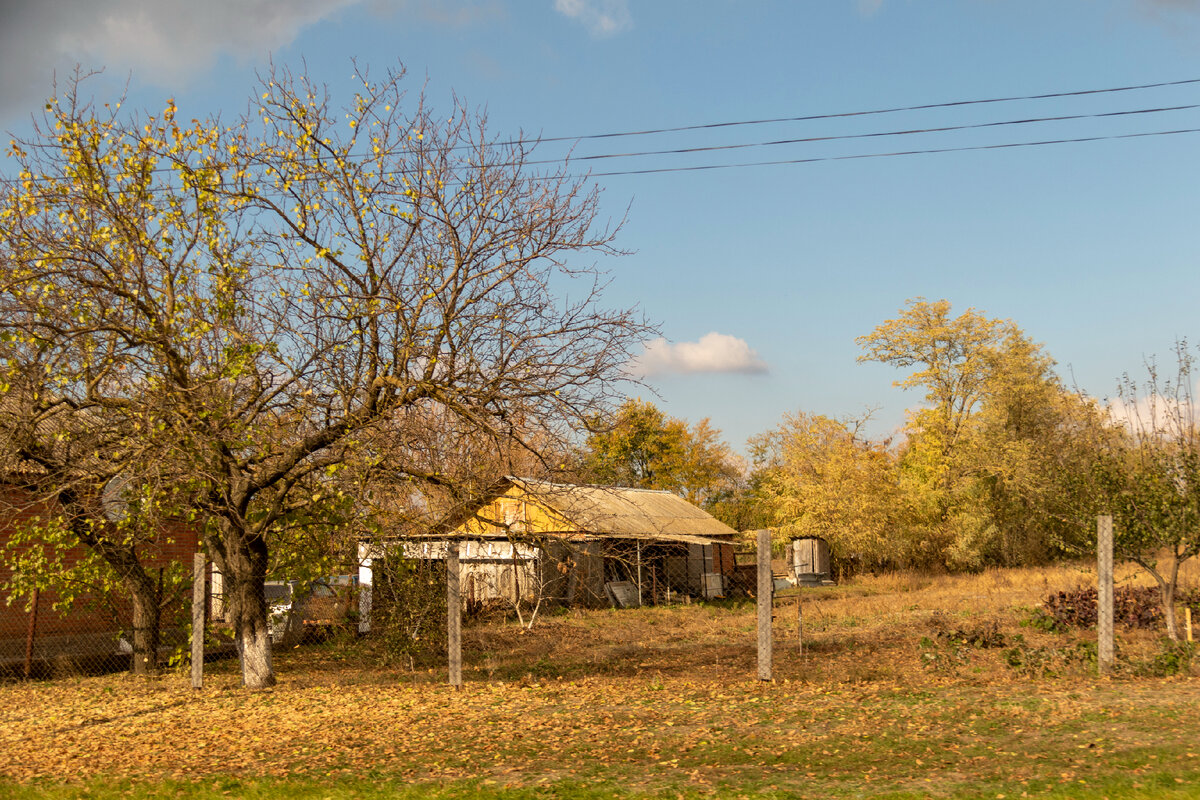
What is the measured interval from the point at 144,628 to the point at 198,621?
2.85m

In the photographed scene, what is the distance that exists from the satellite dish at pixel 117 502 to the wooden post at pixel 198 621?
1.10m

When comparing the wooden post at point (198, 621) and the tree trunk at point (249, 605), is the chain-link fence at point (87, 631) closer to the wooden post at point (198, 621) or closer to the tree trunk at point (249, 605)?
the wooden post at point (198, 621)

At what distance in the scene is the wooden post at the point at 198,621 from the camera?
11.8 metres

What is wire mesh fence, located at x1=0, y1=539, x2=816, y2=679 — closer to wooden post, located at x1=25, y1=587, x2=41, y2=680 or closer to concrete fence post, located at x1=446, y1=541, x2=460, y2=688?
wooden post, located at x1=25, y1=587, x2=41, y2=680

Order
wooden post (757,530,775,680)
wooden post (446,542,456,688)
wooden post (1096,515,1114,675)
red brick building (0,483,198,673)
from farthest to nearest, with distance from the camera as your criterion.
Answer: red brick building (0,483,198,673) < wooden post (446,542,456,688) < wooden post (1096,515,1114,675) < wooden post (757,530,775,680)

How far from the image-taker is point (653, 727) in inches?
356

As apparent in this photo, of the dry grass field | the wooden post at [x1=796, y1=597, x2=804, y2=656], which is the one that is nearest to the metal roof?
the wooden post at [x1=796, y1=597, x2=804, y2=656]

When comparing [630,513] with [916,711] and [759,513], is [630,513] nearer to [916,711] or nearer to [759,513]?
[759,513]

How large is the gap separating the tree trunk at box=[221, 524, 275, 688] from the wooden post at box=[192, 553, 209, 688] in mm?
420

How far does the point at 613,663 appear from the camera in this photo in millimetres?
15203

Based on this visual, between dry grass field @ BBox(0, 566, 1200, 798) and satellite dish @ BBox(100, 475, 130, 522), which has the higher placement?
satellite dish @ BBox(100, 475, 130, 522)

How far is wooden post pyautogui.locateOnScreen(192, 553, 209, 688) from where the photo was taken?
11773mm

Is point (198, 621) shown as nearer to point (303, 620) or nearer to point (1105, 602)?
point (303, 620)

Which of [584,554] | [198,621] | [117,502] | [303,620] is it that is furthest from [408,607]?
[303,620]
